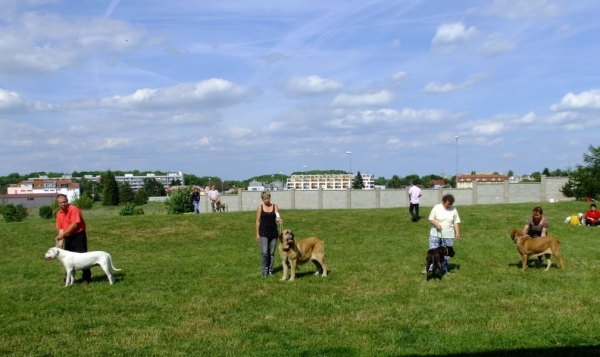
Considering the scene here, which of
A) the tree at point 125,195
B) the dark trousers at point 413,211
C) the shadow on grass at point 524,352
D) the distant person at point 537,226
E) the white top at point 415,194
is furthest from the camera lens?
the tree at point 125,195

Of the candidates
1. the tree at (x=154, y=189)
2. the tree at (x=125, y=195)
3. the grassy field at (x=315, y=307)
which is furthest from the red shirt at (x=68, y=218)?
the tree at (x=154, y=189)

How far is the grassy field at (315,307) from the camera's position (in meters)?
6.73

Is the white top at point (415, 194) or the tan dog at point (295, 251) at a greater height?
the white top at point (415, 194)

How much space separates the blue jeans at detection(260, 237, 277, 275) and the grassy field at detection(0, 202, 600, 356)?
0.35m

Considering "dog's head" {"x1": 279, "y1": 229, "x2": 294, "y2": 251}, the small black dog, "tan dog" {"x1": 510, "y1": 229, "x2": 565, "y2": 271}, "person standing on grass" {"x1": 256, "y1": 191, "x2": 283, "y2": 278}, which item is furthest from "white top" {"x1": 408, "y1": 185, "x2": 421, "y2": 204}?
"dog's head" {"x1": 279, "y1": 229, "x2": 294, "y2": 251}

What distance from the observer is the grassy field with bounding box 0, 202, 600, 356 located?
6.73 meters

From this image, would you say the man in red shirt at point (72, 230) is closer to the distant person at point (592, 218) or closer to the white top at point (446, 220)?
the white top at point (446, 220)

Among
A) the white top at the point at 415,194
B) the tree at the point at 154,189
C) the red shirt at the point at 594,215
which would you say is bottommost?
the red shirt at the point at 594,215

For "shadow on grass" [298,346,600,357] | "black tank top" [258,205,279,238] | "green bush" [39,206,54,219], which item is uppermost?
"black tank top" [258,205,279,238]

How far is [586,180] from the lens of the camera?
38969mm

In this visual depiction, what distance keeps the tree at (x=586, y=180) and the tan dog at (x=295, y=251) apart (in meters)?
30.5

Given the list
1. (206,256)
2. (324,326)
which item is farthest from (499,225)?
(324,326)

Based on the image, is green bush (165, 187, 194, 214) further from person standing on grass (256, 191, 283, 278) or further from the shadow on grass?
the shadow on grass

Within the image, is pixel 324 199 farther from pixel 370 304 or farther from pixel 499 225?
pixel 370 304
